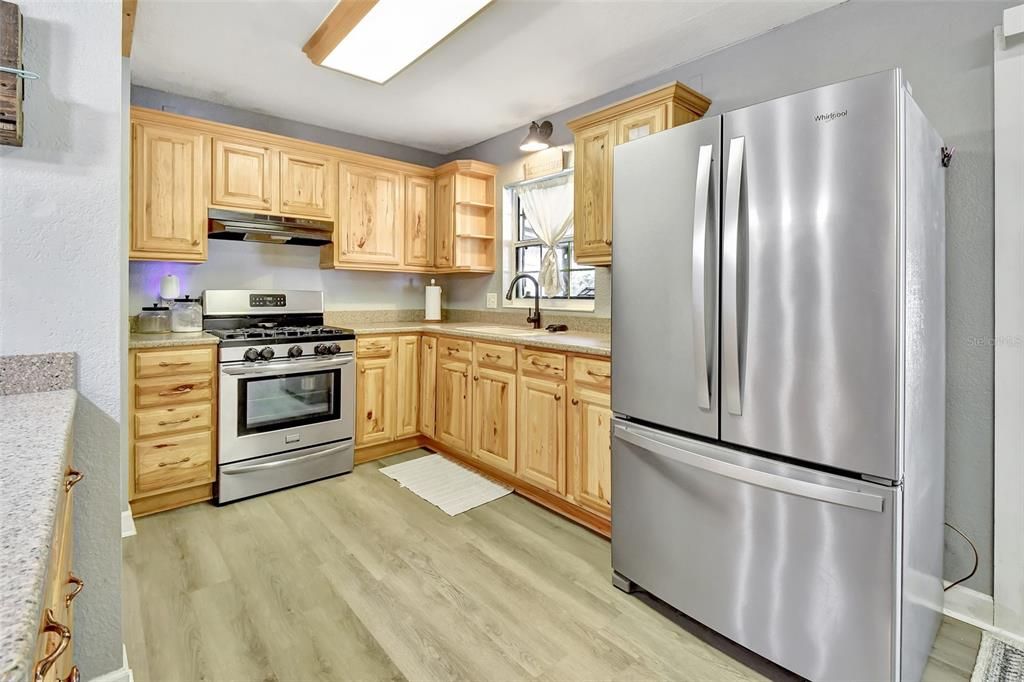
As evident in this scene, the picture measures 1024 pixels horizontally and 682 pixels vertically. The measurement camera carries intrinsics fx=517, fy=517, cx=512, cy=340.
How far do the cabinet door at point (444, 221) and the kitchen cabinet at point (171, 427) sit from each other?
6.11 ft

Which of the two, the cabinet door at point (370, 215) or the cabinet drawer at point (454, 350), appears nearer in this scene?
the cabinet drawer at point (454, 350)

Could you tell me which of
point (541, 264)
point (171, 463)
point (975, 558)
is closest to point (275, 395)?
point (171, 463)

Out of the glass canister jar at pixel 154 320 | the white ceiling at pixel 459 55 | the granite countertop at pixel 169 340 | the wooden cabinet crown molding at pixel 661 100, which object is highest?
the white ceiling at pixel 459 55

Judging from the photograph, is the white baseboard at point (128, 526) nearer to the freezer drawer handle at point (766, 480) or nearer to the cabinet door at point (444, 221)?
the freezer drawer handle at point (766, 480)

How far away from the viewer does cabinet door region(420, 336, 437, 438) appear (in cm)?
381

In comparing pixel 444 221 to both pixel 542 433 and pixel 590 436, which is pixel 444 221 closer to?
pixel 542 433

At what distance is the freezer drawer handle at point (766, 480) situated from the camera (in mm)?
1445

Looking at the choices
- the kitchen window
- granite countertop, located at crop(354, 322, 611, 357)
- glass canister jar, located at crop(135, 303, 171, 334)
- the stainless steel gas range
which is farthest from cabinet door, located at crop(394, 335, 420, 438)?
glass canister jar, located at crop(135, 303, 171, 334)

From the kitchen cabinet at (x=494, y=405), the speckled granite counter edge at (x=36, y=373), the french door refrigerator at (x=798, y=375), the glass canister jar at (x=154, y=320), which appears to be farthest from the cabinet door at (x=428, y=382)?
the speckled granite counter edge at (x=36, y=373)

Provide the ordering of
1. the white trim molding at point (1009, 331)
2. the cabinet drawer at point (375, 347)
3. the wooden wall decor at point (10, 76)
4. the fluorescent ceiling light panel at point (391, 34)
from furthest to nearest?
1. the cabinet drawer at point (375, 347)
2. the fluorescent ceiling light panel at point (391, 34)
3. the white trim molding at point (1009, 331)
4. the wooden wall decor at point (10, 76)

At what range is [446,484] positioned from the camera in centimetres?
327

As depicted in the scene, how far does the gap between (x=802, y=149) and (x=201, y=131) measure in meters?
3.31

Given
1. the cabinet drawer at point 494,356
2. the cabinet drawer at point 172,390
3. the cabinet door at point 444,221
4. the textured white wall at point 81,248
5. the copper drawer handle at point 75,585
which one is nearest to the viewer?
the copper drawer handle at point 75,585

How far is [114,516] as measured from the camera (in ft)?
4.83
